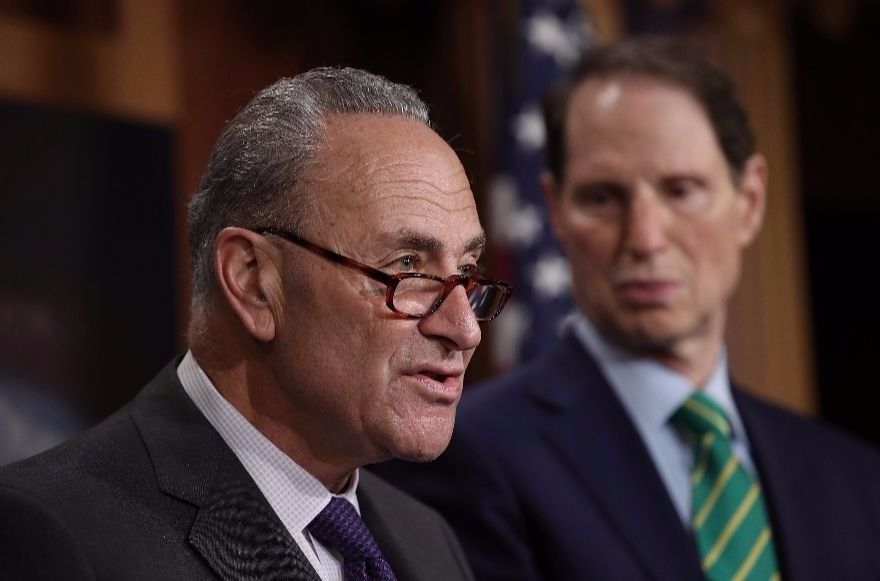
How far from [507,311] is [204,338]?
2.90 m

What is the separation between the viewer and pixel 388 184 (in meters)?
1.94

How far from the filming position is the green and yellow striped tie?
2.76 m

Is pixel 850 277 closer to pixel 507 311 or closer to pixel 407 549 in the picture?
pixel 507 311

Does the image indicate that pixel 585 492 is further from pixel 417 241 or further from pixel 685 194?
pixel 417 241

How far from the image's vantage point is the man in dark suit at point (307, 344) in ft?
6.14

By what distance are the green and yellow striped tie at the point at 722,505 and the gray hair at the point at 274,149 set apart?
1.12 meters

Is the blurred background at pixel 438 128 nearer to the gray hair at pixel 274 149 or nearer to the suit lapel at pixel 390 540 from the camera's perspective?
the gray hair at pixel 274 149

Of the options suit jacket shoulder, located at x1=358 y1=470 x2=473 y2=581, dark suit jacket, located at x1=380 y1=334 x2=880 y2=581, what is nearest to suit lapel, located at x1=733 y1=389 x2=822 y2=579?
dark suit jacket, located at x1=380 y1=334 x2=880 y2=581

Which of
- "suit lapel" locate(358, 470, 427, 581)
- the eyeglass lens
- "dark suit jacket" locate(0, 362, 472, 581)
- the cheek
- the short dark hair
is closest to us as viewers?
"dark suit jacket" locate(0, 362, 472, 581)

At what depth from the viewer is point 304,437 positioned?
6.47ft

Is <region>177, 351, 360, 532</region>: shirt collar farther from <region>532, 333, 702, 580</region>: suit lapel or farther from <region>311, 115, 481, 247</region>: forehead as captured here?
<region>532, 333, 702, 580</region>: suit lapel

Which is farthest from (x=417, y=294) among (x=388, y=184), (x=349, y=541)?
(x=349, y=541)

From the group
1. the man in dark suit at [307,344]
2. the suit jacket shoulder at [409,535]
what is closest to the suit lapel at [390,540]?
the suit jacket shoulder at [409,535]

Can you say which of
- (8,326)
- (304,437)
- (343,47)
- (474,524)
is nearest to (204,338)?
(304,437)
